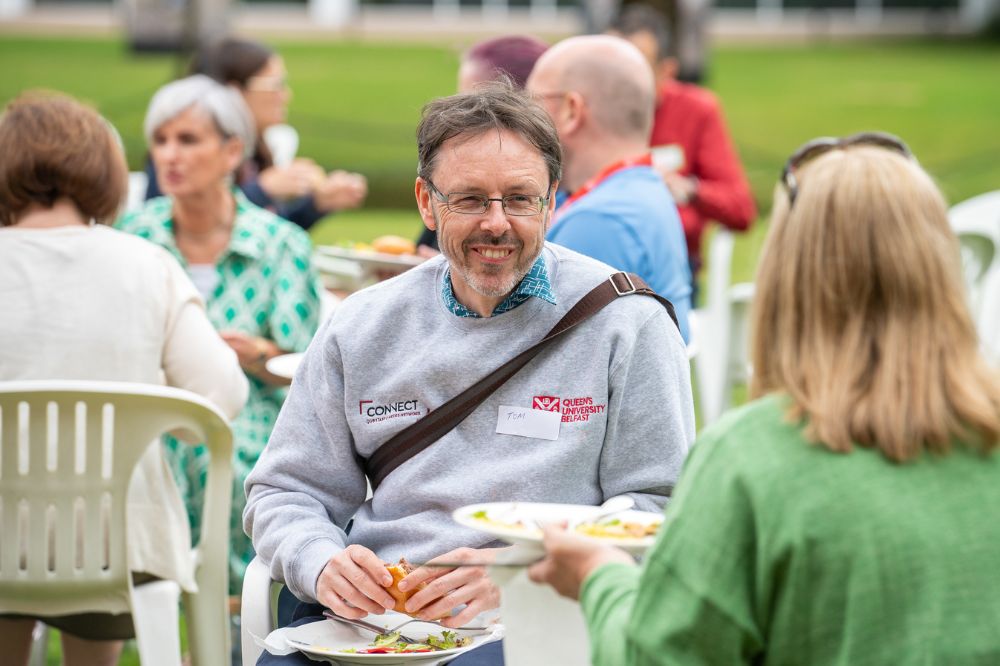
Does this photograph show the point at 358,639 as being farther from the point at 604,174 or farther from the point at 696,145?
the point at 696,145

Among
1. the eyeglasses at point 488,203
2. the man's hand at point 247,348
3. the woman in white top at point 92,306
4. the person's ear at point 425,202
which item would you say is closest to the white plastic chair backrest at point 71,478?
the woman in white top at point 92,306

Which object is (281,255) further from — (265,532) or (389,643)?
(389,643)

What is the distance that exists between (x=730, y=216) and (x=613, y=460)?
441 centimetres

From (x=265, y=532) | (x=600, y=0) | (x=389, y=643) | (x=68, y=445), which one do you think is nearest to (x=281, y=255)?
(x=68, y=445)

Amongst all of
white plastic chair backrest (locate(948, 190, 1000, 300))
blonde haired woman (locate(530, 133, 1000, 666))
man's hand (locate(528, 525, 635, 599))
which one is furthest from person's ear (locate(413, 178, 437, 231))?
white plastic chair backrest (locate(948, 190, 1000, 300))

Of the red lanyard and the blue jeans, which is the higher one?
the red lanyard

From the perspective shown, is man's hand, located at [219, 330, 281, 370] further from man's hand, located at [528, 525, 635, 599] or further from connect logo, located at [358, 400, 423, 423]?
man's hand, located at [528, 525, 635, 599]

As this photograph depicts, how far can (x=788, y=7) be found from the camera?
190 feet

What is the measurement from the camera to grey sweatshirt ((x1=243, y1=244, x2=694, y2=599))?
8.60 feet

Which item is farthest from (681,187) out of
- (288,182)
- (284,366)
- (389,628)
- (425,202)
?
(389,628)

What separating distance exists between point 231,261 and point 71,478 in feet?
5.13

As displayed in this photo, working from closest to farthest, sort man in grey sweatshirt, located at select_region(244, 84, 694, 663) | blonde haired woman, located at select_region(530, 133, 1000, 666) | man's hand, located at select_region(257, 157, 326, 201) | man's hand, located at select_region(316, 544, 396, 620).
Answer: blonde haired woman, located at select_region(530, 133, 1000, 666) → man's hand, located at select_region(316, 544, 396, 620) → man in grey sweatshirt, located at select_region(244, 84, 694, 663) → man's hand, located at select_region(257, 157, 326, 201)

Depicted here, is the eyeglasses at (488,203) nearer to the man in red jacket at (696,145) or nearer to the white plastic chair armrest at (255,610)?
the white plastic chair armrest at (255,610)

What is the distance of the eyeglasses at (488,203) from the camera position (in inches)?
106
